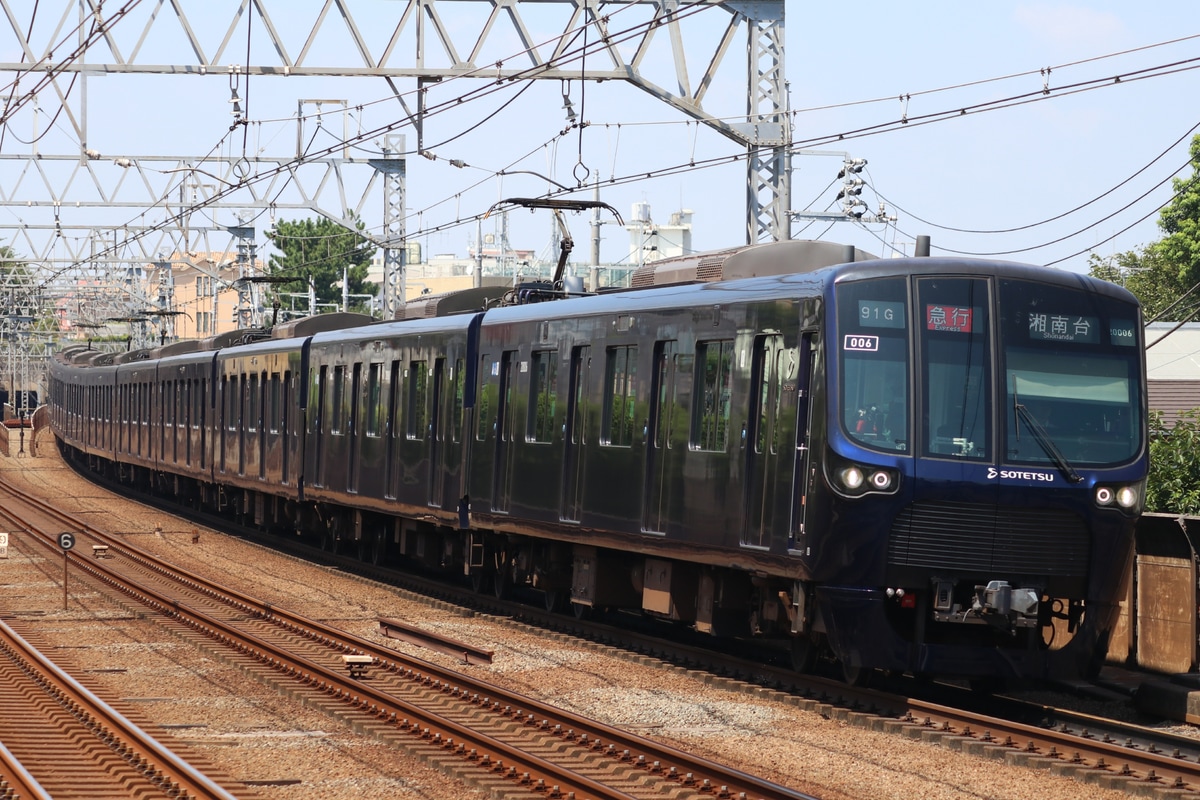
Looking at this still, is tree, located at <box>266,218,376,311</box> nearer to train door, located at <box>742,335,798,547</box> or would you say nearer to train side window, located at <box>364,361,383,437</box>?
train side window, located at <box>364,361,383,437</box>

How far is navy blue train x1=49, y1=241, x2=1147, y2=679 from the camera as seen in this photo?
35.2 feet

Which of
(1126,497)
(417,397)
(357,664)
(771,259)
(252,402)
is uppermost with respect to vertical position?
(771,259)

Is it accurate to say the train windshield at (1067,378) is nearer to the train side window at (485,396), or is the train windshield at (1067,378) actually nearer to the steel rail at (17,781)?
the steel rail at (17,781)

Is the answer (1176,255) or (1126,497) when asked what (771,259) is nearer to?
(1126,497)

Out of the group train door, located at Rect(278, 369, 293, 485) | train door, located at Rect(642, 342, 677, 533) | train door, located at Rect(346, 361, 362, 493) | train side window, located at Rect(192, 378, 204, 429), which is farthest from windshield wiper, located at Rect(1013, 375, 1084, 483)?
train side window, located at Rect(192, 378, 204, 429)

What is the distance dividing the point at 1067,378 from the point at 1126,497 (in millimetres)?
860

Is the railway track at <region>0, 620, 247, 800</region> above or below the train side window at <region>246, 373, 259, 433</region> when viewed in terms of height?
below

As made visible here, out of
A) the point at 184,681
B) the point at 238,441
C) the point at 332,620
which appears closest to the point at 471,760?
the point at 184,681

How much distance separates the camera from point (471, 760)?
9.60 meters

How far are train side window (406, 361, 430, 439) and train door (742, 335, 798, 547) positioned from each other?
7.48 metres

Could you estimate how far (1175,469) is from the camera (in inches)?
571

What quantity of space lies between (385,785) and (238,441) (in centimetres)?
1961

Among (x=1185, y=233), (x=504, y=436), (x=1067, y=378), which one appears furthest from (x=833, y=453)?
(x=1185, y=233)

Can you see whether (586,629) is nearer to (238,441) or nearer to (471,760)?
(471,760)
